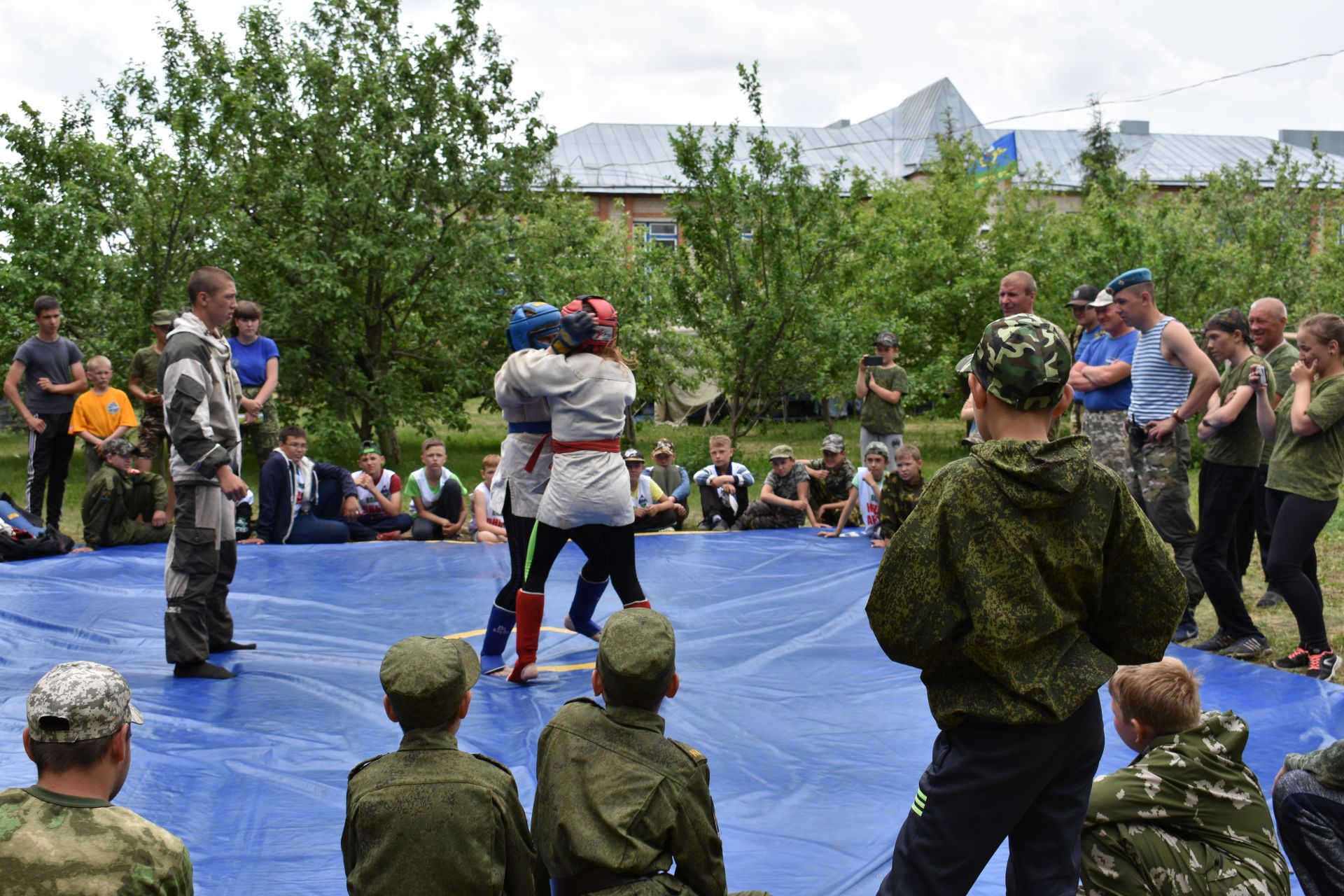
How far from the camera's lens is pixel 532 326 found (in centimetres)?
533

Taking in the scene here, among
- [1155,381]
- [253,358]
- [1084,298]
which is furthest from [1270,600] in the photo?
[253,358]

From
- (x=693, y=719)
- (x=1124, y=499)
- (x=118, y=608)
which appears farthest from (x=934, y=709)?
(x=118, y=608)

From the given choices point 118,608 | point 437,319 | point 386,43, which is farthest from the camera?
point 437,319

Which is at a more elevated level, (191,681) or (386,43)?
(386,43)

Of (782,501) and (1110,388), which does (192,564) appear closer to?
(1110,388)

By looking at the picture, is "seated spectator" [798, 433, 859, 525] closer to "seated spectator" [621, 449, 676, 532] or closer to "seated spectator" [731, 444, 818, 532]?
"seated spectator" [731, 444, 818, 532]

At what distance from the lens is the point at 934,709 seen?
7.86ft

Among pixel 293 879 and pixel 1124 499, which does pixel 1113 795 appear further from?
pixel 293 879

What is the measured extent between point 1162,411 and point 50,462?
27.5 feet

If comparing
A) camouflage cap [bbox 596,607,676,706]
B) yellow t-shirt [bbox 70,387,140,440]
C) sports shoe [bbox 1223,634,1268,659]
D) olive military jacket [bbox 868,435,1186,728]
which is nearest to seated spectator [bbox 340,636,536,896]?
camouflage cap [bbox 596,607,676,706]

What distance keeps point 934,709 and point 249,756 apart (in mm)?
2791

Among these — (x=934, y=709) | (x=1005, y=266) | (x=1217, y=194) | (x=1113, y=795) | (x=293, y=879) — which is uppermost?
(x=1217, y=194)

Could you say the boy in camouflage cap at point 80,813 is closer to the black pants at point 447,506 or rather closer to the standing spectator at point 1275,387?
the standing spectator at point 1275,387

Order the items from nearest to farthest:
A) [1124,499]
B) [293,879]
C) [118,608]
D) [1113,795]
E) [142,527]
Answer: [1124,499], [1113,795], [293,879], [118,608], [142,527]
